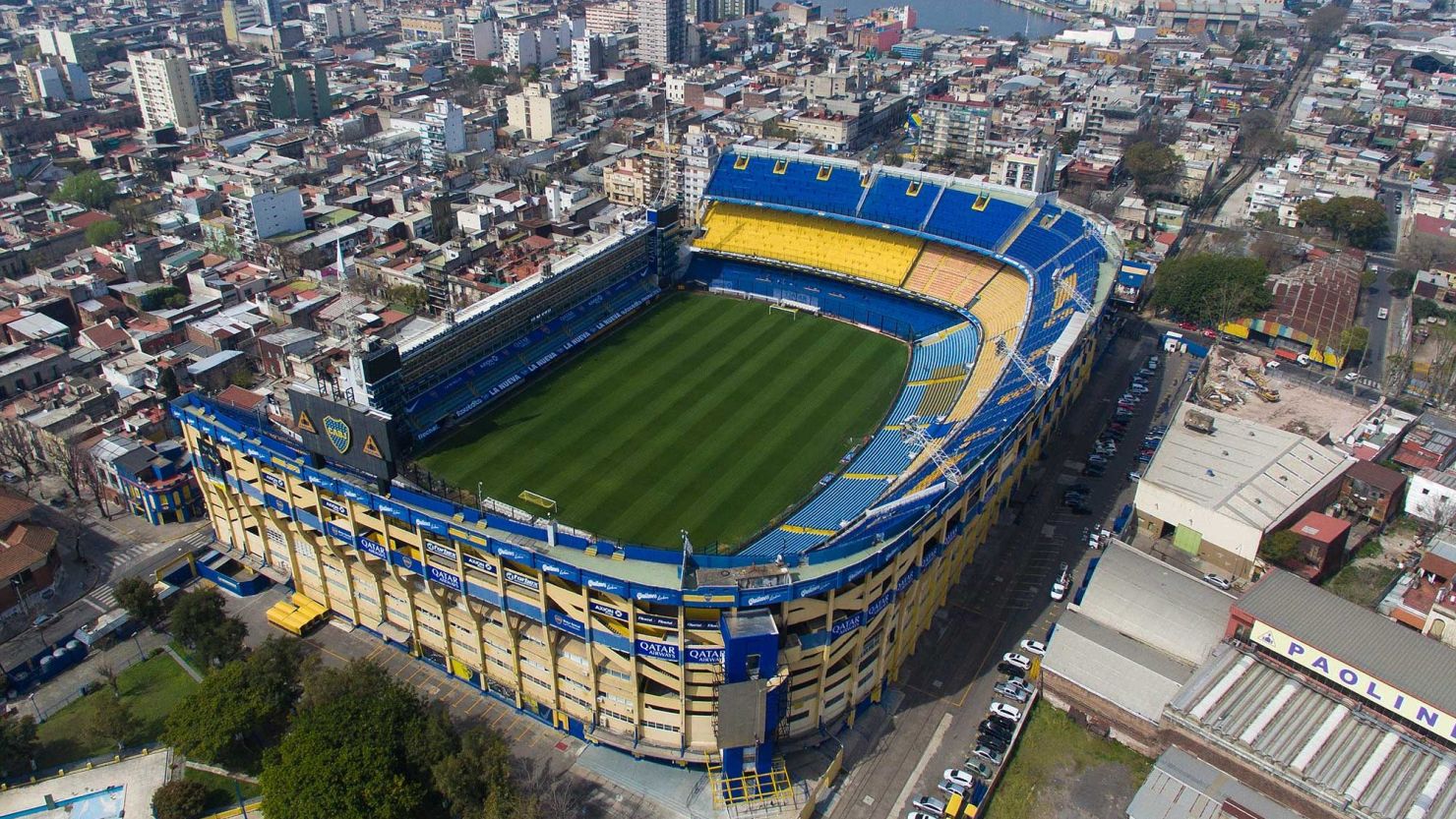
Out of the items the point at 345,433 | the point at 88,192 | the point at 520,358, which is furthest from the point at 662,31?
the point at 345,433

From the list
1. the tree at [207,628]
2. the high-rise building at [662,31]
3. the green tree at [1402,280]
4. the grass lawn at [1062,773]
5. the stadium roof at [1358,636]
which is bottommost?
the grass lawn at [1062,773]

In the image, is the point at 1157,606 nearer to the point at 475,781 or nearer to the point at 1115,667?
the point at 1115,667

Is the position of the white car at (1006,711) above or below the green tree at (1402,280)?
below

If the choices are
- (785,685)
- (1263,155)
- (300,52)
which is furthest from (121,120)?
(1263,155)

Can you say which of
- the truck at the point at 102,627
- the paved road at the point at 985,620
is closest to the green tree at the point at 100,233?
the truck at the point at 102,627

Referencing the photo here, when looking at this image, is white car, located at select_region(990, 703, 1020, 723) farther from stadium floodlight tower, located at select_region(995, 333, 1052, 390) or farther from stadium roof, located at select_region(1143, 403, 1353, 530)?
stadium floodlight tower, located at select_region(995, 333, 1052, 390)

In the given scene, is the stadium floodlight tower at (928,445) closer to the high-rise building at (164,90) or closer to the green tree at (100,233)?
the green tree at (100,233)

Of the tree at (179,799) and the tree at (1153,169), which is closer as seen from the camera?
the tree at (179,799)

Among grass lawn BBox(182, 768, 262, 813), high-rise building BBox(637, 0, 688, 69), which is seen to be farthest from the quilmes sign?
high-rise building BBox(637, 0, 688, 69)
